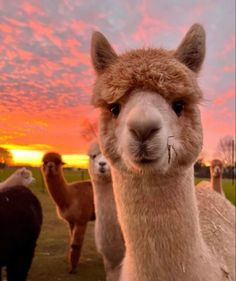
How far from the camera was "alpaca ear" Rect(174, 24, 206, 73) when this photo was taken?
2.61m

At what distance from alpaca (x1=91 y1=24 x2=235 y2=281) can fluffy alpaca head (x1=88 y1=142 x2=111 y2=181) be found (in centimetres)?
288

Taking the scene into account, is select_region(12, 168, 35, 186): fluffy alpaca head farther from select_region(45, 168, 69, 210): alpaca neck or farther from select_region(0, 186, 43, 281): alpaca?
select_region(0, 186, 43, 281): alpaca

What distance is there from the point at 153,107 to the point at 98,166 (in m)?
3.50

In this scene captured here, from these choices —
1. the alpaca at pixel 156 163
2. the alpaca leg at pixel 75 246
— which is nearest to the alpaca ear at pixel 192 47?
the alpaca at pixel 156 163

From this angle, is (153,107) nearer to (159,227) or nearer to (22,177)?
(159,227)

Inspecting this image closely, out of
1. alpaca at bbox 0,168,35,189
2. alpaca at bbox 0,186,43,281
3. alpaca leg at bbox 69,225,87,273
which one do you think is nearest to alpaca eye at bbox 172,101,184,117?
alpaca at bbox 0,186,43,281

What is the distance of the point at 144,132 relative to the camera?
1978mm

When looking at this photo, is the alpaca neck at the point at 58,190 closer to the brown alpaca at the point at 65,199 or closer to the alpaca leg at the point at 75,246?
the brown alpaca at the point at 65,199

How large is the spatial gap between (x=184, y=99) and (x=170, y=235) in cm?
81

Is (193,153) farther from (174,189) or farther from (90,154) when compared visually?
(90,154)

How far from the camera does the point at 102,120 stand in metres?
2.50

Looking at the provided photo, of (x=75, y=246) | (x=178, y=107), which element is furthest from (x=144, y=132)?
(x=75, y=246)

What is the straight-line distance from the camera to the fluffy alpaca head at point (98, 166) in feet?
17.8

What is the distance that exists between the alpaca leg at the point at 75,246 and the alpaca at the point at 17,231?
5.35 feet
